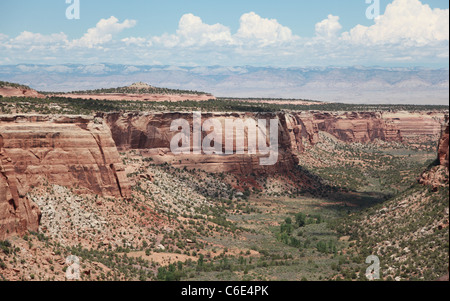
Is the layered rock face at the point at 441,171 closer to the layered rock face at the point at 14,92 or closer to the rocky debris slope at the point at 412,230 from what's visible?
the rocky debris slope at the point at 412,230

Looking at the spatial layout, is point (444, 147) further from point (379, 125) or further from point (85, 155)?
point (379, 125)

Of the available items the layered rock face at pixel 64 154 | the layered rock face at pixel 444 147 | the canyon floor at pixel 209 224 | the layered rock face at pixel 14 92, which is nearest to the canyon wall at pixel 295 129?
the canyon floor at pixel 209 224

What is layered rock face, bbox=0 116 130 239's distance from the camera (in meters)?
48.1

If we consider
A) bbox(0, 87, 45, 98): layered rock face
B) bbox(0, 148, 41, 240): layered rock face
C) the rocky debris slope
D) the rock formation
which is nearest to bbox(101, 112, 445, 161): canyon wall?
the rock formation

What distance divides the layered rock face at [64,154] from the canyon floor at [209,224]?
284mm

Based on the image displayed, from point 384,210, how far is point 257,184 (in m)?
30.0

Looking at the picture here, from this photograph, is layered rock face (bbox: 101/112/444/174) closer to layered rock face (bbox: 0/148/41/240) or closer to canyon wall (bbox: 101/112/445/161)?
canyon wall (bbox: 101/112/445/161)

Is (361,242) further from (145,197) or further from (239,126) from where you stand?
(239,126)

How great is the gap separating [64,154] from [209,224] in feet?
62.3

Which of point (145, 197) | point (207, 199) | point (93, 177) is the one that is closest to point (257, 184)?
point (207, 199)

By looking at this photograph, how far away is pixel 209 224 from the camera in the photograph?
6397 cm

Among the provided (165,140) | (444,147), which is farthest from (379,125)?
(444,147)

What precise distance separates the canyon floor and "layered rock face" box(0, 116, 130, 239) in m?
0.28
